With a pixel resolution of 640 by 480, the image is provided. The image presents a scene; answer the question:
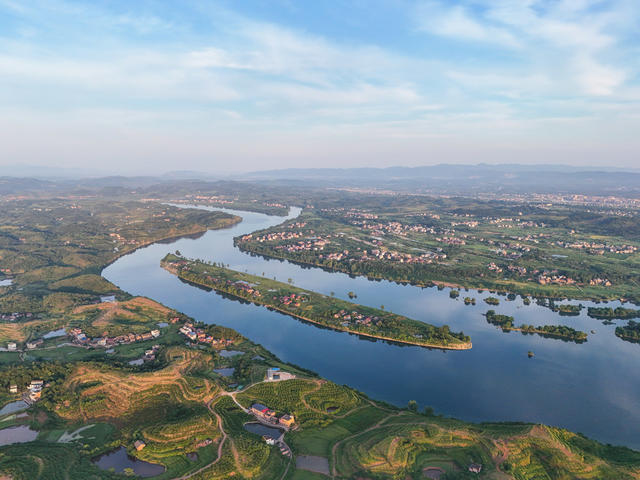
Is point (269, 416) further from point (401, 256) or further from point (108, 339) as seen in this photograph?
point (401, 256)

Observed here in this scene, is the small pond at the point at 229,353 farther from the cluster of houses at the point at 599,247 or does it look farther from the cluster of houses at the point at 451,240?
the cluster of houses at the point at 599,247

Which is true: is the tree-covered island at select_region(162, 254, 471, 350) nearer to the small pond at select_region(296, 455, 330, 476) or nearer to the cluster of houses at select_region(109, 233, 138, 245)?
the small pond at select_region(296, 455, 330, 476)

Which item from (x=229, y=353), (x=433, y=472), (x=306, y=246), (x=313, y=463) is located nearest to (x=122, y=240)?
(x=306, y=246)

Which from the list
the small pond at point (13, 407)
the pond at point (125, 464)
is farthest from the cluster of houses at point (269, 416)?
the small pond at point (13, 407)

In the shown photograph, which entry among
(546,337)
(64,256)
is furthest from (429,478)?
(64,256)

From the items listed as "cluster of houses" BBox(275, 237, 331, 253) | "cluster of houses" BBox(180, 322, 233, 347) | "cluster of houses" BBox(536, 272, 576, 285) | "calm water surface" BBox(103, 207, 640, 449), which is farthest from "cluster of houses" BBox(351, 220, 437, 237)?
"cluster of houses" BBox(180, 322, 233, 347)

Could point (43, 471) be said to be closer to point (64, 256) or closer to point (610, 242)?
point (64, 256)

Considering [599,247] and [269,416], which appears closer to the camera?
[269,416]

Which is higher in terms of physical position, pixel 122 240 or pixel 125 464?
pixel 122 240
